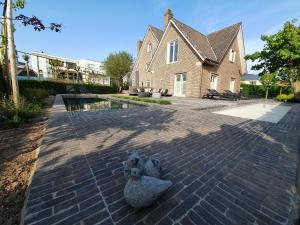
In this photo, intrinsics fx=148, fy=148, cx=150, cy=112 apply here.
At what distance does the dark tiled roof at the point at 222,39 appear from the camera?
15414 millimetres

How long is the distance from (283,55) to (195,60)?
8.70 meters

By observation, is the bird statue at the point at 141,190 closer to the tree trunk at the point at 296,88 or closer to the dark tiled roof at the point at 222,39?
the dark tiled roof at the point at 222,39

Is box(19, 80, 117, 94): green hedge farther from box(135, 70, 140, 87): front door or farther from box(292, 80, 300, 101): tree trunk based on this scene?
box(292, 80, 300, 101): tree trunk

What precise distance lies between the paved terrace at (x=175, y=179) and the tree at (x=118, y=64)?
26108 mm

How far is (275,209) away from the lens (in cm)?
165

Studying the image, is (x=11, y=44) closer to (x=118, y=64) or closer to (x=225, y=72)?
(x=225, y=72)

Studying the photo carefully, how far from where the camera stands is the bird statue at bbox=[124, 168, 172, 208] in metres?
1.46

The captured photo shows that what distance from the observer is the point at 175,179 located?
2086mm

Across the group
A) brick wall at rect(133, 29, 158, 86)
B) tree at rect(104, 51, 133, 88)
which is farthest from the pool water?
tree at rect(104, 51, 133, 88)

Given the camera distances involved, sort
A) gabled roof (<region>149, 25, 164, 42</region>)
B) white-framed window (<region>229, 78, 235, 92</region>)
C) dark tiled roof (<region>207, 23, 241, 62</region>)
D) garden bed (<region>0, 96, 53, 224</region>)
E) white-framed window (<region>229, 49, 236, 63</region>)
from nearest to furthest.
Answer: garden bed (<region>0, 96, 53, 224</region>) < dark tiled roof (<region>207, 23, 241, 62</region>) < white-framed window (<region>229, 49, 236, 63</region>) < white-framed window (<region>229, 78, 235, 92</region>) < gabled roof (<region>149, 25, 164, 42</region>)

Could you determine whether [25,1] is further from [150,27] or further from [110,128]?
[150,27]

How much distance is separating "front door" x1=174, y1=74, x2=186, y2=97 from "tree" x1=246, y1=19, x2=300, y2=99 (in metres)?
9.56

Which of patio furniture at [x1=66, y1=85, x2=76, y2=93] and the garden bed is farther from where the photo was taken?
patio furniture at [x1=66, y1=85, x2=76, y2=93]

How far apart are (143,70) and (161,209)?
22.7m
